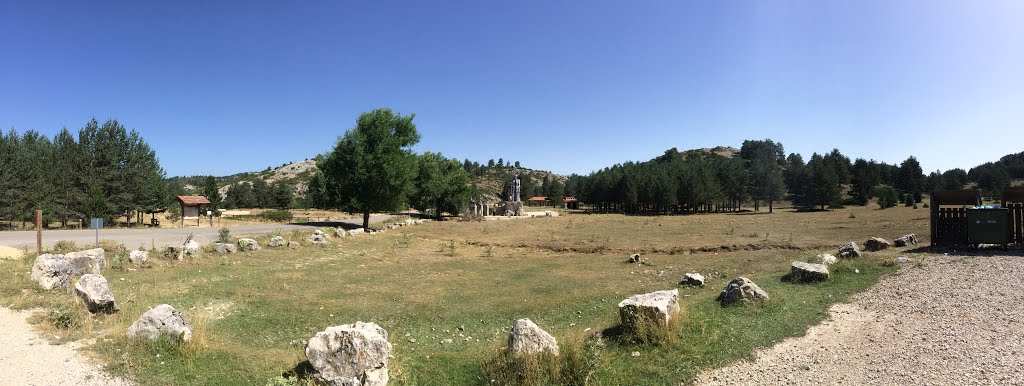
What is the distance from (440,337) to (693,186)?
8108 cm

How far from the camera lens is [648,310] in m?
8.42

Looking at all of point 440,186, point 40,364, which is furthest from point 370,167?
point 40,364

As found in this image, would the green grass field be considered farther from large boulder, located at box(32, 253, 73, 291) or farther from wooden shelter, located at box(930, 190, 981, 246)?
wooden shelter, located at box(930, 190, 981, 246)

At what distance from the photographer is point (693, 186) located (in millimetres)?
83062

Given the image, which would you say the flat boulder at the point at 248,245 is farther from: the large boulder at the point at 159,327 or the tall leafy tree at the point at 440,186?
the tall leafy tree at the point at 440,186

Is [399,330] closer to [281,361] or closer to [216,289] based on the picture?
[281,361]

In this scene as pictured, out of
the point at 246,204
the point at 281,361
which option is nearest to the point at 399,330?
the point at 281,361

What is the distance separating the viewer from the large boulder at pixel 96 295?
9773 millimetres

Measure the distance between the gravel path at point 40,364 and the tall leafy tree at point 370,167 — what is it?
32.1m

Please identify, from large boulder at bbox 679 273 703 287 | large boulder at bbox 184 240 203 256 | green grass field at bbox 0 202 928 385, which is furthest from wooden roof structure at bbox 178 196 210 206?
large boulder at bbox 679 273 703 287

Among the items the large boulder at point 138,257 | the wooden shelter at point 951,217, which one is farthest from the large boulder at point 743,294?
the large boulder at point 138,257

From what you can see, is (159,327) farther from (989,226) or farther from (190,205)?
(190,205)

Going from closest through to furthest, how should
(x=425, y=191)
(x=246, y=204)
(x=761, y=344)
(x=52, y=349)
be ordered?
(x=52, y=349)
(x=761, y=344)
(x=425, y=191)
(x=246, y=204)

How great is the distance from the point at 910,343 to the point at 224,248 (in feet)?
77.2
